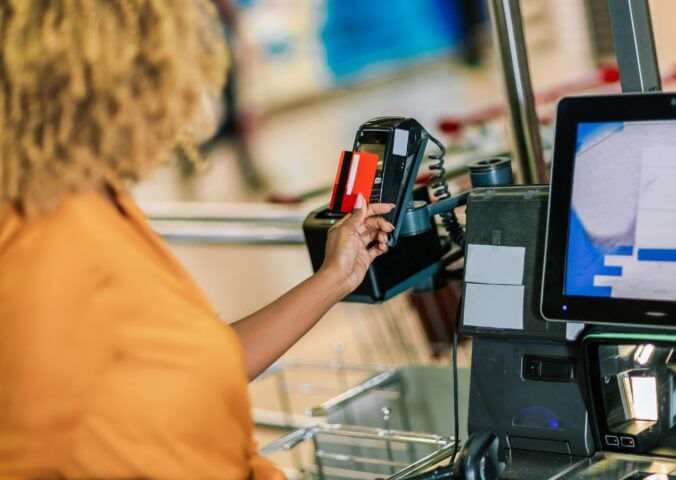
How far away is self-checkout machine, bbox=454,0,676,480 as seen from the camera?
1.50 meters

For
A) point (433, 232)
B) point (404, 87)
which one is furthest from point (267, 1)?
point (433, 232)

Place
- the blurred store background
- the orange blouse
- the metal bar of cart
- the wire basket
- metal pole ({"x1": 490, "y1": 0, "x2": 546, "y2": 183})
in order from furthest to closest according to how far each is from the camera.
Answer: the blurred store background → the metal bar of cart → metal pole ({"x1": 490, "y1": 0, "x2": 546, "y2": 183}) → the wire basket → the orange blouse

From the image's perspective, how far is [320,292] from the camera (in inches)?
67.1

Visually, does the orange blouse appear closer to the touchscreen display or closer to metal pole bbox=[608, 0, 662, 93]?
the touchscreen display

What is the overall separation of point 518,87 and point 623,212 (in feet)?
2.03

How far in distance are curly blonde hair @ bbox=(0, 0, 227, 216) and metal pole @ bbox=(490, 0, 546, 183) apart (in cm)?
89

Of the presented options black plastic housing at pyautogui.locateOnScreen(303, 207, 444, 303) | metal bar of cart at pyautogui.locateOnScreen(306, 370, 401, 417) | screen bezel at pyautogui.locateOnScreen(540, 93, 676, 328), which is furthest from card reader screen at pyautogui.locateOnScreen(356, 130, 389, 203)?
metal bar of cart at pyautogui.locateOnScreen(306, 370, 401, 417)

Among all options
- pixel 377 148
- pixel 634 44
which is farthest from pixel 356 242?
pixel 634 44

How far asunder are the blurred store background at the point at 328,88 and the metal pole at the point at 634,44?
330 centimetres

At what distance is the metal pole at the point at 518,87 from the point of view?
2051mm

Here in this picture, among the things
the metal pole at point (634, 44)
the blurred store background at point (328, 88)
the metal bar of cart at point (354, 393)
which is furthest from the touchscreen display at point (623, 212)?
the blurred store background at point (328, 88)

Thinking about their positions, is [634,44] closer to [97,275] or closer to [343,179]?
[343,179]

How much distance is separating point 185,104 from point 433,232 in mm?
680

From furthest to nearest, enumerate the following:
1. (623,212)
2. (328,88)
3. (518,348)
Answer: (328,88) < (518,348) < (623,212)
